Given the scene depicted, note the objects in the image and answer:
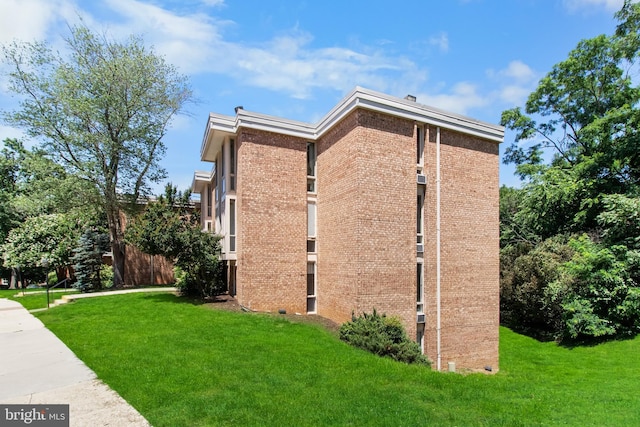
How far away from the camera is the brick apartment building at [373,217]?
11.9 m

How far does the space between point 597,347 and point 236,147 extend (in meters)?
16.5

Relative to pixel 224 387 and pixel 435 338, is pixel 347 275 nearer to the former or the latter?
pixel 435 338

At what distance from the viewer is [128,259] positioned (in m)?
27.0

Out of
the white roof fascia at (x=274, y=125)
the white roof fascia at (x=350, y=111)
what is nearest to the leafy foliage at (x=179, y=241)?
the white roof fascia at (x=350, y=111)

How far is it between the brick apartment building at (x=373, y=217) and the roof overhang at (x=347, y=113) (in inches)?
1.6

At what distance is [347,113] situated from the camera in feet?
40.0

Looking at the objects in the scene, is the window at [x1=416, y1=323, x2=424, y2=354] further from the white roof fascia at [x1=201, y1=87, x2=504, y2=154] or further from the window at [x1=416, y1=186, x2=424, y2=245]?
the white roof fascia at [x1=201, y1=87, x2=504, y2=154]

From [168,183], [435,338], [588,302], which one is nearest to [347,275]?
[435,338]

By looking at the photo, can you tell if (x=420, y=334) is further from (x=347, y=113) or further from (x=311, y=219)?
(x=347, y=113)

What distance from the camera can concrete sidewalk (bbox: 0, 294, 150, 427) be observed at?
5.35 meters

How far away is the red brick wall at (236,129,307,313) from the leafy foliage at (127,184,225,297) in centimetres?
129

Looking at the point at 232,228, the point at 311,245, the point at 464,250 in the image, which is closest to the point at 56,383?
the point at 232,228

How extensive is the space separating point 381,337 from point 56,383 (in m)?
7.31

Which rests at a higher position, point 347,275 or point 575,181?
point 575,181
